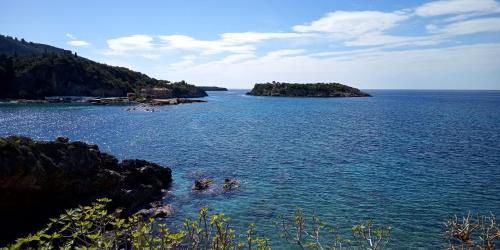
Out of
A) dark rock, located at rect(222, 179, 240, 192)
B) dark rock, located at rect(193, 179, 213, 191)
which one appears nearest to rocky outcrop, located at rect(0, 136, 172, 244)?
dark rock, located at rect(193, 179, 213, 191)

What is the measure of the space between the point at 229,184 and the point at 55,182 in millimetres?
17452

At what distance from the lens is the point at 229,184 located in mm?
43656

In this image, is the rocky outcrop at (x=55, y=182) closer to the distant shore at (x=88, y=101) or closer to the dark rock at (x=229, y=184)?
the dark rock at (x=229, y=184)

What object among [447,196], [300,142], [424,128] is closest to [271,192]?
[447,196]

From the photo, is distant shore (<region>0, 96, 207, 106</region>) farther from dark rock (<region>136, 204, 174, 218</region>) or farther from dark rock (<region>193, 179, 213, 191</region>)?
dark rock (<region>136, 204, 174, 218</region>)

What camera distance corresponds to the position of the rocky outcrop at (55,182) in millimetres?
28547

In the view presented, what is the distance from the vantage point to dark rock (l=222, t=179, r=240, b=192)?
42750mm

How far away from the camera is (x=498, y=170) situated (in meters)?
49.4

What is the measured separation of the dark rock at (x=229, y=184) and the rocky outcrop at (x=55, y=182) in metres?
6.55

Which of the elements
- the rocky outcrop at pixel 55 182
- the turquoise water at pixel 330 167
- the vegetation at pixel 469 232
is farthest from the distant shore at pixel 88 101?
the vegetation at pixel 469 232

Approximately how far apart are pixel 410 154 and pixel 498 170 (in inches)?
530

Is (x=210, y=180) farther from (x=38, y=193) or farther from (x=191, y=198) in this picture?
(x=38, y=193)

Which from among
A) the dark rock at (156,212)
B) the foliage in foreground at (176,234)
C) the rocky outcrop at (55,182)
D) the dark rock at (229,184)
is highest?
the foliage in foreground at (176,234)

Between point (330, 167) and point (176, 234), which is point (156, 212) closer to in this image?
point (176, 234)
